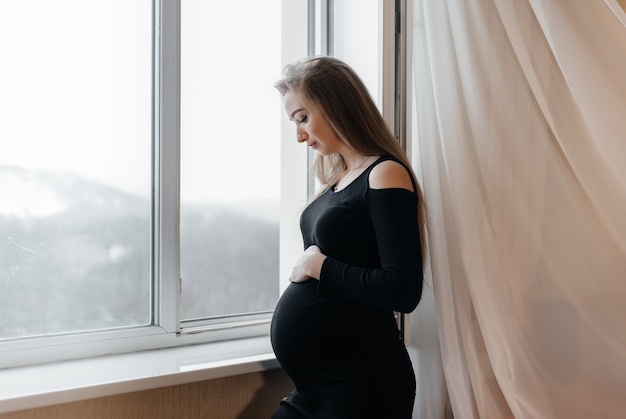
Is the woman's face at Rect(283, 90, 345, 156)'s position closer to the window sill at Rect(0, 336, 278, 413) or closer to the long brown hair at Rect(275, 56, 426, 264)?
the long brown hair at Rect(275, 56, 426, 264)

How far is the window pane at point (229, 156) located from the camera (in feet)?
5.23

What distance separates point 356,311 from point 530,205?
523mm

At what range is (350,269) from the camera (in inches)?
46.4

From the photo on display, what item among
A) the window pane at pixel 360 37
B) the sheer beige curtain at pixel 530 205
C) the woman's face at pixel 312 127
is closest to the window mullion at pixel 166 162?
the woman's face at pixel 312 127

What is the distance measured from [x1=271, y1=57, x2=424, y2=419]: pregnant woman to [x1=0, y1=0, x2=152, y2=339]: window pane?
0.45 meters

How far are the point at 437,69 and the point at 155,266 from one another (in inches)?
36.0

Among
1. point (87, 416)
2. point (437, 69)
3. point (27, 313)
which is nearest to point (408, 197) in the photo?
point (437, 69)

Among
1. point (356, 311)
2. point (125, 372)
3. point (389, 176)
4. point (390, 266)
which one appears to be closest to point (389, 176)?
point (389, 176)

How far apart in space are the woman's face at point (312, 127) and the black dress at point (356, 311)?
0.13 meters

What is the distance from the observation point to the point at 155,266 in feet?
4.91

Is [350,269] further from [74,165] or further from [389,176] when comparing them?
[74,165]

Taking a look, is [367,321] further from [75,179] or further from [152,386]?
[75,179]

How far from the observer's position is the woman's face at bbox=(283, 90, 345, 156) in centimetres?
131

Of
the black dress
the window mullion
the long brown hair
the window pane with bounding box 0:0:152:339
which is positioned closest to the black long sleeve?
the black dress
